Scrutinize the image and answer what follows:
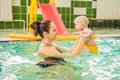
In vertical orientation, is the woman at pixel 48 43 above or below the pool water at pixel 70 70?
above

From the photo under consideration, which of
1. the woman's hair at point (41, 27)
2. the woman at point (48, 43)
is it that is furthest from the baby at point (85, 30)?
the woman's hair at point (41, 27)

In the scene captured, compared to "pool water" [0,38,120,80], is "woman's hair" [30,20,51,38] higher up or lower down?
higher up

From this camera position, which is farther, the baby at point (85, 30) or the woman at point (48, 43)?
the baby at point (85, 30)

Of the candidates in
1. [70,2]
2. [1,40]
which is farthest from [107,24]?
[1,40]

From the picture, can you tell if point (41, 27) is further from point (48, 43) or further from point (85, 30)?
point (85, 30)

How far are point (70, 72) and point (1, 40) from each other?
11.6ft

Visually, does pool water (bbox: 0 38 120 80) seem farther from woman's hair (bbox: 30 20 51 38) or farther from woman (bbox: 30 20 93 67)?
woman's hair (bbox: 30 20 51 38)

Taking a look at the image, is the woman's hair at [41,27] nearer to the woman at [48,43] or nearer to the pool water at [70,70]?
the woman at [48,43]

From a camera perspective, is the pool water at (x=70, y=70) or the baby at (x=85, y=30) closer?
the pool water at (x=70, y=70)

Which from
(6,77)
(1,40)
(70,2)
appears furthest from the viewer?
(70,2)

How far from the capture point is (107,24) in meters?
11.1

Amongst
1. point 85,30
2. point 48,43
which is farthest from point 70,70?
point 85,30

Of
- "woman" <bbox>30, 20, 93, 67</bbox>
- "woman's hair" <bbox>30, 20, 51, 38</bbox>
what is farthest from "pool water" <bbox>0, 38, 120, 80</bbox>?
"woman's hair" <bbox>30, 20, 51, 38</bbox>

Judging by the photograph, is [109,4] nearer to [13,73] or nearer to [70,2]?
[70,2]
